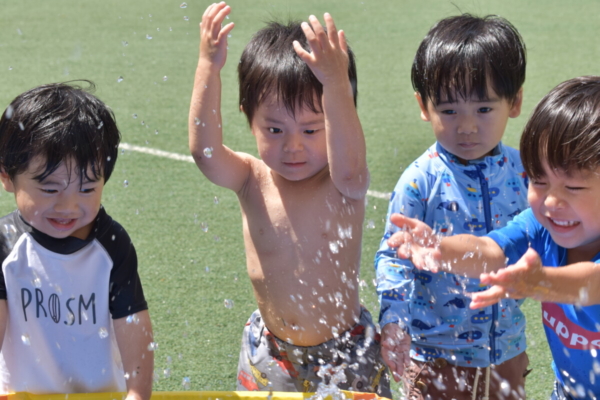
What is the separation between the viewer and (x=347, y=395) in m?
2.31

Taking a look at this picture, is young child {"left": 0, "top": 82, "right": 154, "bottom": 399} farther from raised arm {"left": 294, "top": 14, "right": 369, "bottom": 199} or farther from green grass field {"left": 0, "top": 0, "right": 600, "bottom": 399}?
green grass field {"left": 0, "top": 0, "right": 600, "bottom": 399}

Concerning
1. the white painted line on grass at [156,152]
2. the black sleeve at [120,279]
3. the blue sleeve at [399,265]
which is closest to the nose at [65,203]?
the black sleeve at [120,279]

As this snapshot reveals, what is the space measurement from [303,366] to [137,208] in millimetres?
2742

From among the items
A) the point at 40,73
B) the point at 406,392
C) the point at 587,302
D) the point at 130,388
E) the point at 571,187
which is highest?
the point at 40,73

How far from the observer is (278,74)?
2.46 metres

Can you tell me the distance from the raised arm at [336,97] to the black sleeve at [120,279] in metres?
0.68

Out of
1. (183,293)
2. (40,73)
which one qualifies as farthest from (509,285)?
(40,73)

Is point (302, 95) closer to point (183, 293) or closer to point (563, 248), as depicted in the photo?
point (563, 248)

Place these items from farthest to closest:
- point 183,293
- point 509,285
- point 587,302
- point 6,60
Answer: point 6,60 → point 183,293 → point 587,302 → point 509,285

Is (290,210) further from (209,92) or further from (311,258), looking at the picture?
(209,92)

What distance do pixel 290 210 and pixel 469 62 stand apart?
30.9 inches

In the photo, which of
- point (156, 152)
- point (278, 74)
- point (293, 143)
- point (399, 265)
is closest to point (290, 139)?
point (293, 143)

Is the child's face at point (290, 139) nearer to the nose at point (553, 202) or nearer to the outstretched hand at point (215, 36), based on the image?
the outstretched hand at point (215, 36)

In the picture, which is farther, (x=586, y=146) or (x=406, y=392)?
(x=406, y=392)
